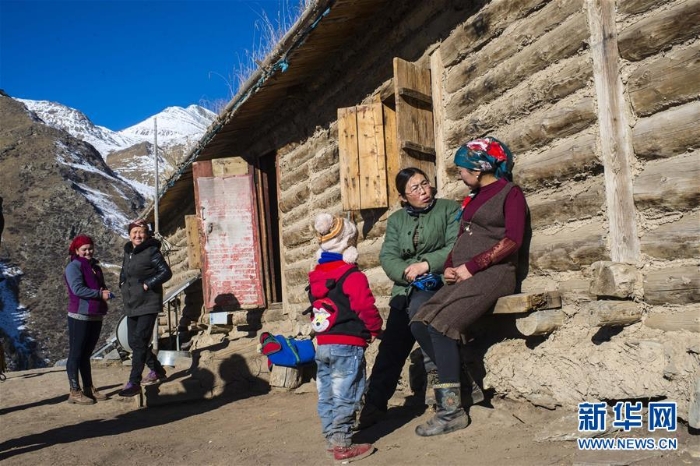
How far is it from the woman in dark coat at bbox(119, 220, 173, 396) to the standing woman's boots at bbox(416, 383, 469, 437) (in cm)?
378

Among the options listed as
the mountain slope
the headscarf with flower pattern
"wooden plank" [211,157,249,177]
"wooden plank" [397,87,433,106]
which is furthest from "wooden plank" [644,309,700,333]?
the mountain slope

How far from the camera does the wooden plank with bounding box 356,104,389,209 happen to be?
6270 millimetres

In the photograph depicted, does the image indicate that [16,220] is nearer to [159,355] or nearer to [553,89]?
[159,355]

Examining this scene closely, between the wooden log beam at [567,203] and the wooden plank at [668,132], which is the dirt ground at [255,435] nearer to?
the wooden log beam at [567,203]

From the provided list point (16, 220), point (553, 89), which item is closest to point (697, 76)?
point (553, 89)

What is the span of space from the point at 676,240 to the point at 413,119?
8.41 ft

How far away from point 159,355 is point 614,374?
21.3ft

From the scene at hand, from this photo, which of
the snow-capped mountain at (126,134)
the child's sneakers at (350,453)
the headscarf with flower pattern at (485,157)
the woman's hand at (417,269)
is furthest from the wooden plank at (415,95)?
the snow-capped mountain at (126,134)

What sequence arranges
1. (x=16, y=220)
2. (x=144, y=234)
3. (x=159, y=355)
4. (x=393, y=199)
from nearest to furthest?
1. (x=393, y=199)
2. (x=144, y=234)
3. (x=159, y=355)
4. (x=16, y=220)

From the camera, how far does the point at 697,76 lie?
11.3 ft

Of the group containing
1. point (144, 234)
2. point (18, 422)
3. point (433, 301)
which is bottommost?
Result: point (18, 422)

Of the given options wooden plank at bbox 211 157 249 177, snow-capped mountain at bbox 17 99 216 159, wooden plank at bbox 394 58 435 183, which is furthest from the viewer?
snow-capped mountain at bbox 17 99 216 159

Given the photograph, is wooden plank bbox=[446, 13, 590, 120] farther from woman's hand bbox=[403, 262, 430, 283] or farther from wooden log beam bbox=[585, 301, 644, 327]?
wooden log beam bbox=[585, 301, 644, 327]

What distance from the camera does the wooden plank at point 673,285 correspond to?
11.4 feet
